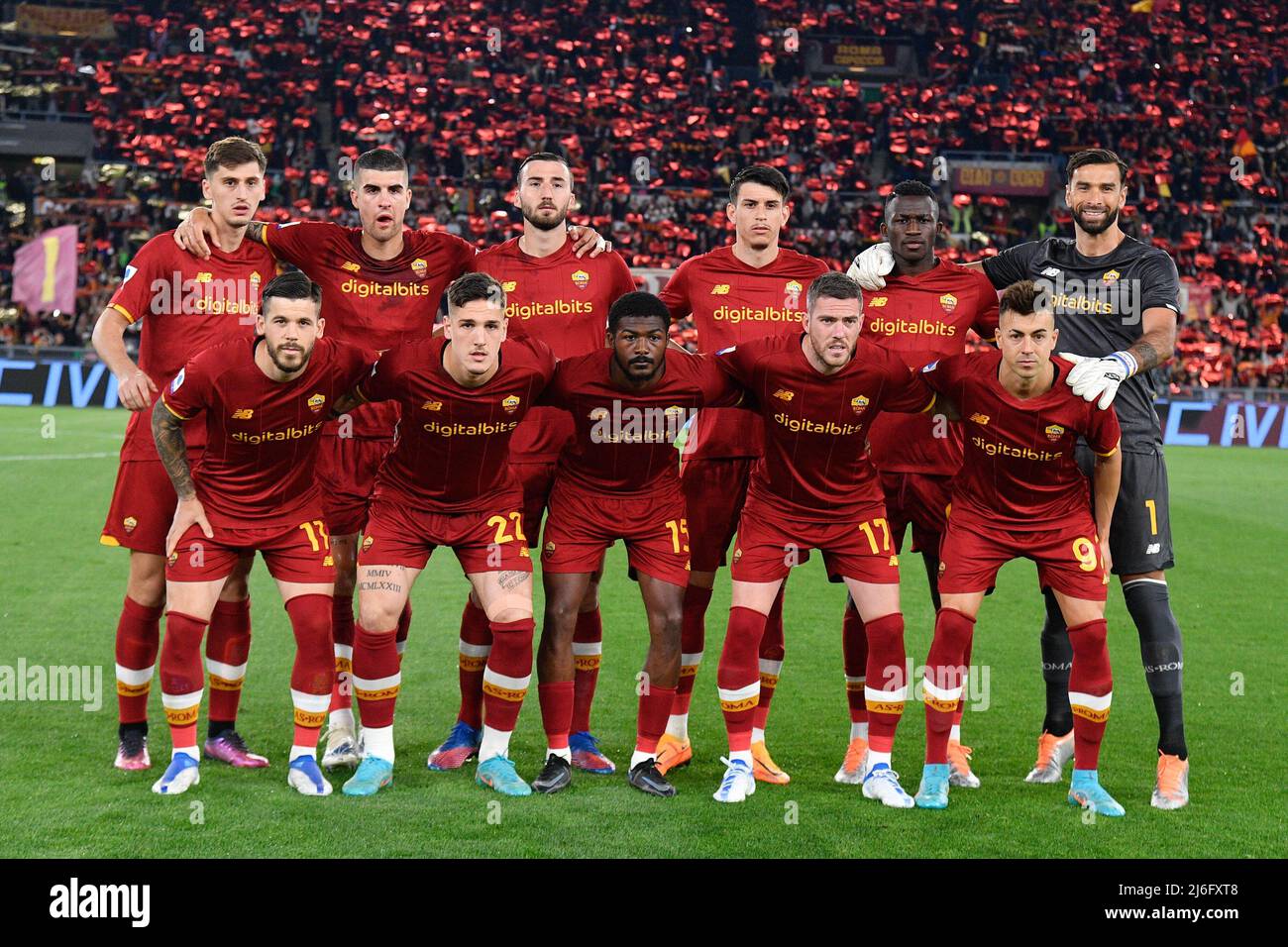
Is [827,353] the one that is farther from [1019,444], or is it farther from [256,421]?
[256,421]

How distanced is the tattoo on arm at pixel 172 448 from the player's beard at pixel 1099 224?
3.66 metres

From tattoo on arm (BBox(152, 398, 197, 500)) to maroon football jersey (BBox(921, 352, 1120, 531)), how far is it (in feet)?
9.39

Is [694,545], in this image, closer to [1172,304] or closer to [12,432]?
[1172,304]

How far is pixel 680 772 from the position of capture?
18.9 ft

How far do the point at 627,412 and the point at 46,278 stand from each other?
70.8 ft

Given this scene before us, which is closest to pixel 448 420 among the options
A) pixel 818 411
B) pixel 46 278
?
pixel 818 411

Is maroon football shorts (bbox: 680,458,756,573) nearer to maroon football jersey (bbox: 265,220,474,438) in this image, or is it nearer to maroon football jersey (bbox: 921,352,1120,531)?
maroon football jersey (bbox: 921,352,1120,531)

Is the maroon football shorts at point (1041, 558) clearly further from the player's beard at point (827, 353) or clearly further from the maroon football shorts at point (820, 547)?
the player's beard at point (827, 353)

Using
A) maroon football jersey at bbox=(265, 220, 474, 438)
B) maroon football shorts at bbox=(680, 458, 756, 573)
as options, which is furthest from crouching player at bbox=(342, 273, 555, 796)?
maroon football shorts at bbox=(680, 458, 756, 573)

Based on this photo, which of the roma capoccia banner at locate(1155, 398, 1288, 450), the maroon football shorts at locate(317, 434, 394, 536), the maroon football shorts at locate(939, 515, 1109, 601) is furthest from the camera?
the roma capoccia banner at locate(1155, 398, 1288, 450)

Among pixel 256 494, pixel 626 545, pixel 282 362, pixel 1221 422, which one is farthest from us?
pixel 1221 422

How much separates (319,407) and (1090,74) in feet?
91.8

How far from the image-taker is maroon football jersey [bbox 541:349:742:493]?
5559mm
